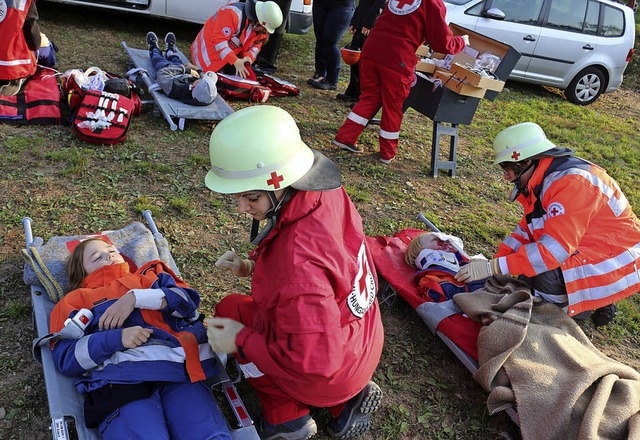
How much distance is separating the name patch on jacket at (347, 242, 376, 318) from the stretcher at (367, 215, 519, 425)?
108cm

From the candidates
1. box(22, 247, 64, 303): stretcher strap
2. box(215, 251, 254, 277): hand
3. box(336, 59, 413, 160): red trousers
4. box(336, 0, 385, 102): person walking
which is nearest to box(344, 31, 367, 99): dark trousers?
box(336, 0, 385, 102): person walking

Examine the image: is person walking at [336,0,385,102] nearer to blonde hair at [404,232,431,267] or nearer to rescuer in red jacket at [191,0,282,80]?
rescuer in red jacket at [191,0,282,80]

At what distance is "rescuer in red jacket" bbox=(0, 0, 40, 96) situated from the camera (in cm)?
499

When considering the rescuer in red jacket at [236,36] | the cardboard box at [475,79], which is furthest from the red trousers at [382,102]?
the rescuer in red jacket at [236,36]

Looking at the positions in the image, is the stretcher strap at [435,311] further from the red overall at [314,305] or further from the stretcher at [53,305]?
the stretcher at [53,305]

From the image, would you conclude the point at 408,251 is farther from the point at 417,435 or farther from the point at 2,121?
the point at 2,121

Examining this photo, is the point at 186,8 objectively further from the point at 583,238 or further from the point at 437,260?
the point at 583,238

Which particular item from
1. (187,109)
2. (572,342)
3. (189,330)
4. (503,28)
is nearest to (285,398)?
(189,330)

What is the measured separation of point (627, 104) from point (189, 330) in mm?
10793

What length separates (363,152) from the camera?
20.6ft

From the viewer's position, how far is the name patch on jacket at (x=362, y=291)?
2.34 m

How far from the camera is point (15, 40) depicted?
508 centimetres

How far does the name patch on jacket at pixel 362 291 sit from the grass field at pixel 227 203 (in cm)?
88

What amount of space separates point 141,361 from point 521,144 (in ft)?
8.60
